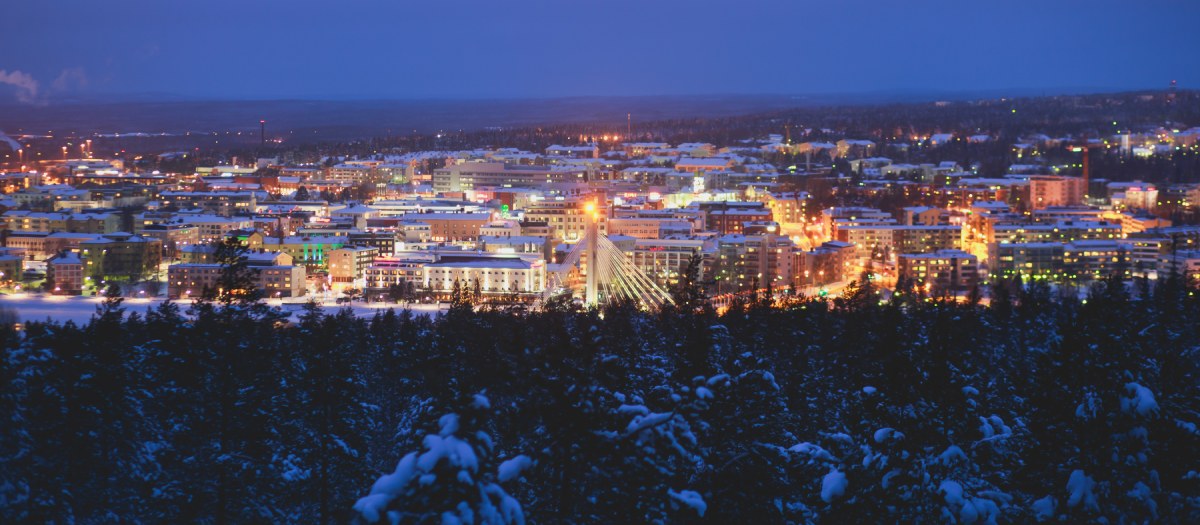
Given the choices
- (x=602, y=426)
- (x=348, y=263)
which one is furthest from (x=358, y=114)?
(x=602, y=426)

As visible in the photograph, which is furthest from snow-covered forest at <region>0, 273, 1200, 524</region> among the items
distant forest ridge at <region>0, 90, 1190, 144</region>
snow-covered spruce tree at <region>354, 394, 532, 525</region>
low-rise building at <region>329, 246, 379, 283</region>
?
distant forest ridge at <region>0, 90, 1190, 144</region>

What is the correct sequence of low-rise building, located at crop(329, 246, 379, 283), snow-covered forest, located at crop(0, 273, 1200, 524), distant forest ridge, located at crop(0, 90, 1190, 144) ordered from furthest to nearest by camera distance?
distant forest ridge, located at crop(0, 90, 1190, 144)
low-rise building, located at crop(329, 246, 379, 283)
snow-covered forest, located at crop(0, 273, 1200, 524)

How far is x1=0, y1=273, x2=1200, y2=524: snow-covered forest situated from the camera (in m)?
3.65

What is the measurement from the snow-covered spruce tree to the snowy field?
973cm

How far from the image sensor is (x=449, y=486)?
284 cm

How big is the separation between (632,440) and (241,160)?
3117 cm

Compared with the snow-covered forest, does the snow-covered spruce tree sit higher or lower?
higher

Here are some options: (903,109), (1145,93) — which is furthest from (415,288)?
(1145,93)

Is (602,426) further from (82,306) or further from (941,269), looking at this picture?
(941,269)

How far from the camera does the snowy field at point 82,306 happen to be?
1254cm

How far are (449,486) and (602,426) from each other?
96 cm

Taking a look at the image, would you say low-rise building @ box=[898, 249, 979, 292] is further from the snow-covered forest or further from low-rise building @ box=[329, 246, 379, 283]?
the snow-covered forest

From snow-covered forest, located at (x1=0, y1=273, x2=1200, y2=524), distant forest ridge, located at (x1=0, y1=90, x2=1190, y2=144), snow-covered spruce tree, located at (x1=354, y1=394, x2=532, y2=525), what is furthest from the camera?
distant forest ridge, located at (x1=0, y1=90, x2=1190, y2=144)

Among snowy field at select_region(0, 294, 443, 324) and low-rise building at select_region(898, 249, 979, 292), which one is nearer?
snowy field at select_region(0, 294, 443, 324)
